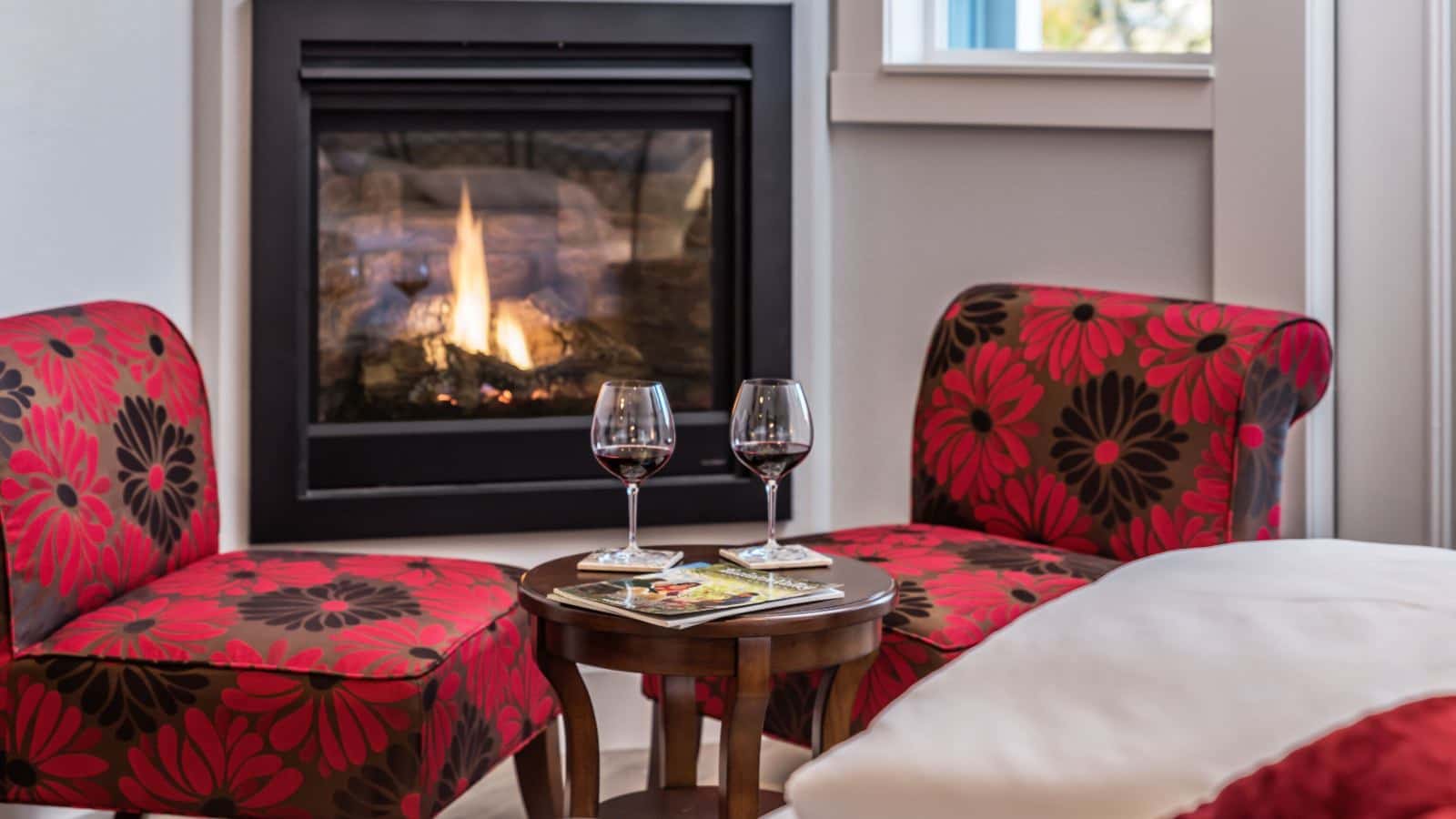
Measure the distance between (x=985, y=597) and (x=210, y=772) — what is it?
95 centimetres

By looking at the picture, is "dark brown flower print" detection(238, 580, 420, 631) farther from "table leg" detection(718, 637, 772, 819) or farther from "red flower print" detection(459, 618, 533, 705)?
"table leg" detection(718, 637, 772, 819)

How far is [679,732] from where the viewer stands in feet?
6.11

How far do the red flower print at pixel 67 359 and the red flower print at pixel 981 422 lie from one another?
122cm

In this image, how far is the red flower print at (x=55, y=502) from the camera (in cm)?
166

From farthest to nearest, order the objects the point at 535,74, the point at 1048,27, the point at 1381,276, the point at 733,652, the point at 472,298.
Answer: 1. the point at 1048,27
2. the point at 472,298
3. the point at 535,74
4. the point at 1381,276
5. the point at 733,652

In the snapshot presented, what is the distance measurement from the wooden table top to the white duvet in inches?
31.3

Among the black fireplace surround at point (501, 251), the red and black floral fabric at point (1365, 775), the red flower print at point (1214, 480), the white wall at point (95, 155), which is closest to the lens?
the red and black floral fabric at point (1365, 775)

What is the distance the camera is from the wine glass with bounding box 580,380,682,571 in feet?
5.32

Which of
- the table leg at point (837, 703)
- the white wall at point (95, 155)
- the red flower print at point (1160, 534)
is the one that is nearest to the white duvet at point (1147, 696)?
the table leg at point (837, 703)

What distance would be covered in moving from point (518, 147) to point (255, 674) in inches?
55.1

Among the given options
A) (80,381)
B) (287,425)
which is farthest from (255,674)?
(287,425)

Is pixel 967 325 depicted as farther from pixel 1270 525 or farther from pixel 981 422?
pixel 1270 525

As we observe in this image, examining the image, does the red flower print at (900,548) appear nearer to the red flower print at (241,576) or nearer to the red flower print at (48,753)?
the red flower print at (241,576)

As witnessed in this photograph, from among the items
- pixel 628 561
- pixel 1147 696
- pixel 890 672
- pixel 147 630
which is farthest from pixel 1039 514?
pixel 1147 696
